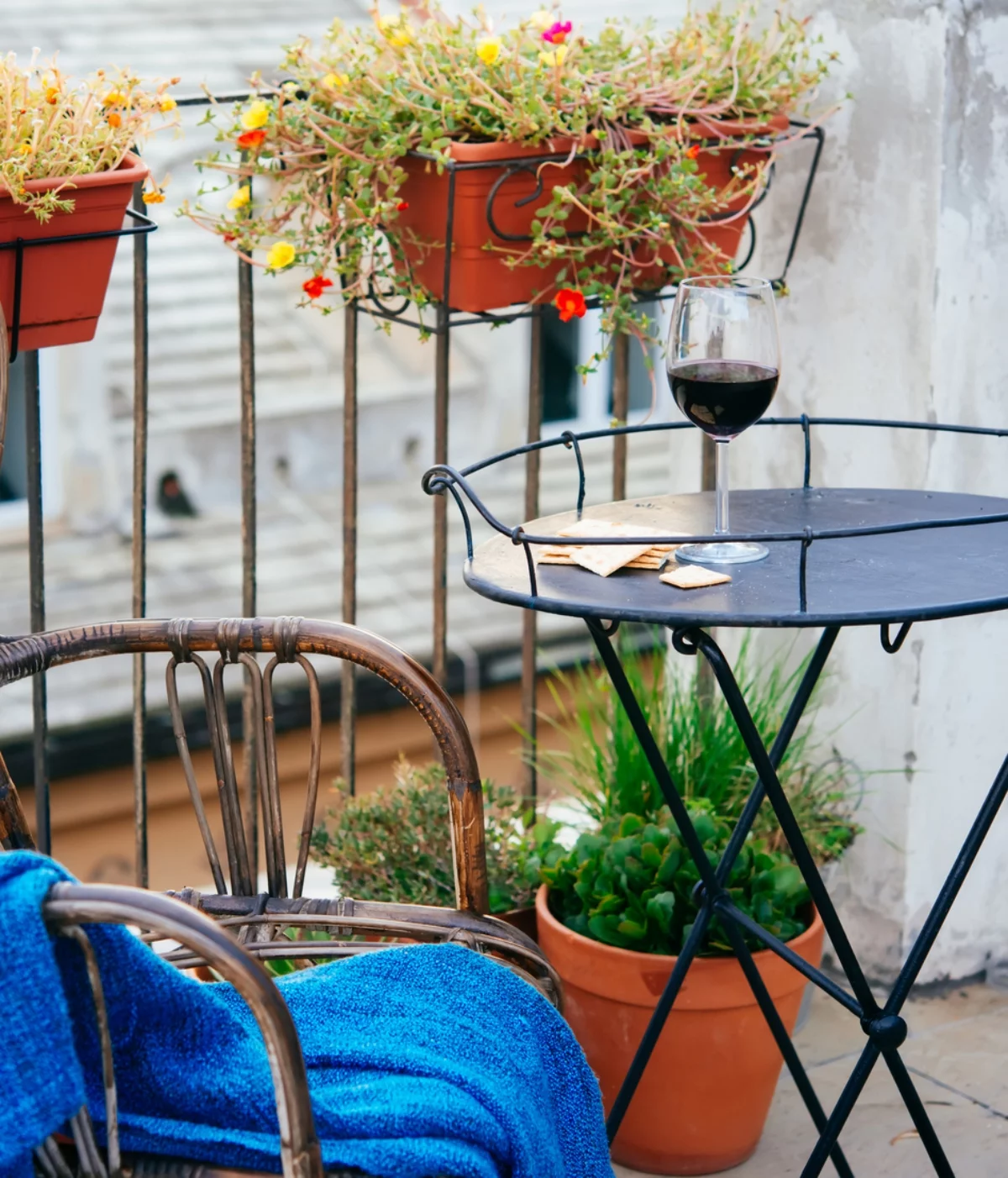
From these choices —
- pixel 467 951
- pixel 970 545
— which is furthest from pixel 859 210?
pixel 467 951

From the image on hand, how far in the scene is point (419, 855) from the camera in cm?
208

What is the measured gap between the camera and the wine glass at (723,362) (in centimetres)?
143

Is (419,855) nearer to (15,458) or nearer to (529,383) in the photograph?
(529,383)

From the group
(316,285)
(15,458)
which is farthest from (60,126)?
(15,458)

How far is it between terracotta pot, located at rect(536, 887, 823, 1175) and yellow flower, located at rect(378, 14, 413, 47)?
3.52ft

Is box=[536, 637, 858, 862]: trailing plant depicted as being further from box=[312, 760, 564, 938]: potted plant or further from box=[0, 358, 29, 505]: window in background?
box=[0, 358, 29, 505]: window in background

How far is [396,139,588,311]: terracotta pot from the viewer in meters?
1.88

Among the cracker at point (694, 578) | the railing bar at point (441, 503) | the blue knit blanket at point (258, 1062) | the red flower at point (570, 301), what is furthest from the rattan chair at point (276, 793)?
the red flower at point (570, 301)

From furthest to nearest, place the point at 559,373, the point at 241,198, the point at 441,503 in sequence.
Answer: the point at 559,373 → the point at 441,503 → the point at 241,198

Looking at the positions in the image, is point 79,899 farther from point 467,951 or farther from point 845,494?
point 845,494

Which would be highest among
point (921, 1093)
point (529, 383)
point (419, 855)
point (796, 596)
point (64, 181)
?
point (64, 181)

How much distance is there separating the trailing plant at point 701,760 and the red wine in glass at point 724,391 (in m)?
0.65

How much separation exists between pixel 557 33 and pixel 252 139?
392mm

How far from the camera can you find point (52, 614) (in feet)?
27.0
